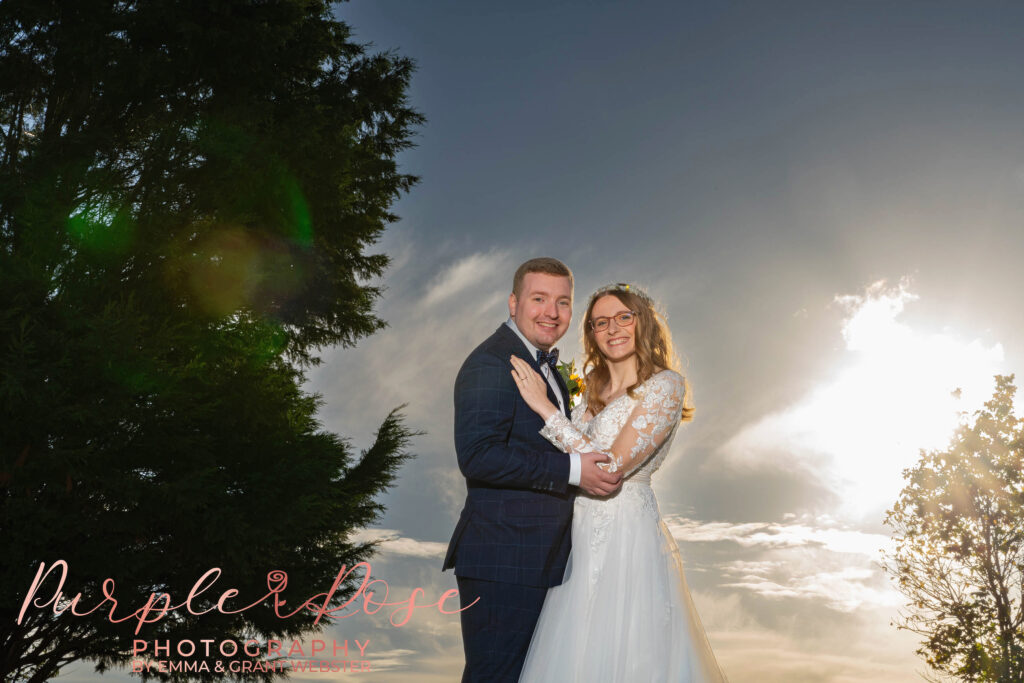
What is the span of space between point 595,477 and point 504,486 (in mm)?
508

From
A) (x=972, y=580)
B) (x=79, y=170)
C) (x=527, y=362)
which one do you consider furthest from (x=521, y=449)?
(x=972, y=580)

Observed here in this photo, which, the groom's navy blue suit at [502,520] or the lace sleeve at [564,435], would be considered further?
the lace sleeve at [564,435]

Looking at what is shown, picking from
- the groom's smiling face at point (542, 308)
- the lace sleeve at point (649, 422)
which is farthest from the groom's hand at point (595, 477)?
the groom's smiling face at point (542, 308)

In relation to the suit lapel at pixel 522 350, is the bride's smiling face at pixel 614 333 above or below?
above

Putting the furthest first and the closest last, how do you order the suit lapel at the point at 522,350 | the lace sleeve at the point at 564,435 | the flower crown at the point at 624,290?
the flower crown at the point at 624,290, the suit lapel at the point at 522,350, the lace sleeve at the point at 564,435

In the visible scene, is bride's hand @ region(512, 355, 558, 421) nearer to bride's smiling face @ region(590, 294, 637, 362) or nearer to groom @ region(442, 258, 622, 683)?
groom @ region(442, 258, 622, 683)

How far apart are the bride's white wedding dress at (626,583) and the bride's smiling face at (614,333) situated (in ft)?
0.98

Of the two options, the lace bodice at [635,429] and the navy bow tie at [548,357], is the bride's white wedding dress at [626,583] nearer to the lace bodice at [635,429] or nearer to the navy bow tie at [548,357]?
the lace bodice at [635,429]

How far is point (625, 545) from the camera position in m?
4.38

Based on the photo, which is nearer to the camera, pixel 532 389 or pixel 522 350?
pixel 532 389

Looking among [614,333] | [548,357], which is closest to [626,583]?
[548,357]

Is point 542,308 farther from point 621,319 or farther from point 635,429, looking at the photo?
point 635,429

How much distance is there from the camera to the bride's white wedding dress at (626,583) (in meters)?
4.07

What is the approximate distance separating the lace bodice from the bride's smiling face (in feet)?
0.91
